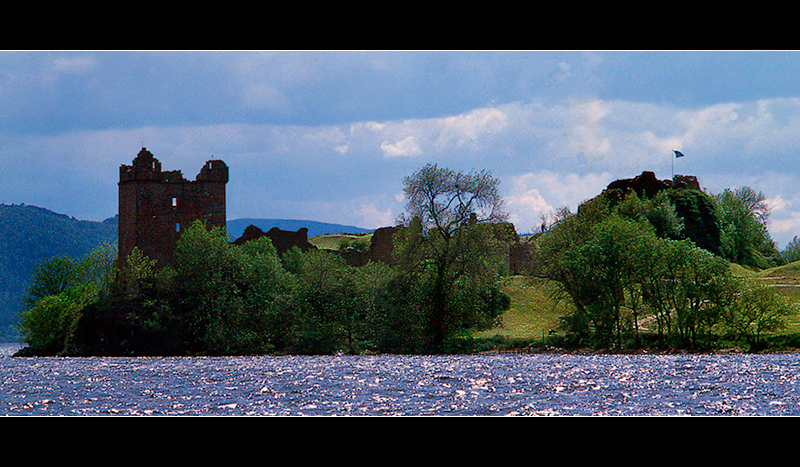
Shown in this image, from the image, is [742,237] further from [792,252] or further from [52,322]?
[52,322]

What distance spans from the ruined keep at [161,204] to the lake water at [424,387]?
67.9ft

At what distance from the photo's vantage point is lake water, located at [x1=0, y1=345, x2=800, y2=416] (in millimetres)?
22812

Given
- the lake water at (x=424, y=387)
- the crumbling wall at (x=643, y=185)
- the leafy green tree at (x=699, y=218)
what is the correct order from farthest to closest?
the crumbling wall at (x=643, y=185), the leafy green tree at (x=699, y=218), the lake water at (x=424, y=387)

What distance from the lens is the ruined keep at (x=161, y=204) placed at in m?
64.8

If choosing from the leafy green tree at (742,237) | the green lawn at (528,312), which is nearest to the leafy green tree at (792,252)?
the leafy green tree at (742,237)

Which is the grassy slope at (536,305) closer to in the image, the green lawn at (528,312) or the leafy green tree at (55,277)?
the green lawn at (528,312)

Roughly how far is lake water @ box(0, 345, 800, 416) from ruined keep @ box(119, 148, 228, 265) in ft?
67.9

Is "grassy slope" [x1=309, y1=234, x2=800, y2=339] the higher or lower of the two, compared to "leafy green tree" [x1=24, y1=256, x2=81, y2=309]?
lower

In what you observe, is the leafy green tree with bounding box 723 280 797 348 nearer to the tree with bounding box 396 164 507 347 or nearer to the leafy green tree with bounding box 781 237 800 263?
the tree with bounding box 396 164 507 347

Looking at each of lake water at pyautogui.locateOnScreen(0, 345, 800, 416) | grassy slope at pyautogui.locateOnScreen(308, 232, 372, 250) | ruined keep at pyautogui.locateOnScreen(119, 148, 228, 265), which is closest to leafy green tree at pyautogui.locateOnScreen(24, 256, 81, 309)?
ruined keep at pyautogui.locateOnScreen(119, 148, 228, 265)

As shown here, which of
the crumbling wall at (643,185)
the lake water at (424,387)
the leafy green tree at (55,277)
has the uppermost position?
the crumbling wall at (643,185)
